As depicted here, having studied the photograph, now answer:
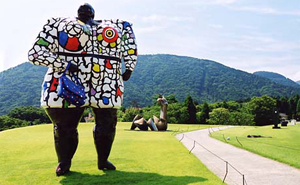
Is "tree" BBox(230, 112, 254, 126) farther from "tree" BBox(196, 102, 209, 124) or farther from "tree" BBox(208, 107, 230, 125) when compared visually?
"tree" BBox(196, 102, 209, 124)

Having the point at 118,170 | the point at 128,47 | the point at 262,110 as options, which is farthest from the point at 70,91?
the point at 262,110

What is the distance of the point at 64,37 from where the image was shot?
5082 mm

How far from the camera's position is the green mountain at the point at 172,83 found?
70375 millimetres

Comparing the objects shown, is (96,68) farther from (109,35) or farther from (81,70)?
(109,35)

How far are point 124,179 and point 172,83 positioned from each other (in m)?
102

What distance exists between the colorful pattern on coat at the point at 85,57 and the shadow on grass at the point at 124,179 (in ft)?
4.05

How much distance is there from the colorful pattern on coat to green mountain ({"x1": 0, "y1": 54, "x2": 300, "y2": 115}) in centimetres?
5735

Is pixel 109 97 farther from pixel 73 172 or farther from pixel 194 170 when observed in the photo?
pixel 194 170

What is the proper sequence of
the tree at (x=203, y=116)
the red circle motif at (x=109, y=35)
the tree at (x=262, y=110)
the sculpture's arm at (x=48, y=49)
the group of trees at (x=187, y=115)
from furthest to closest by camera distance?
the tree at (x=262, y=110) < the tree at (x=203, y=116) < the group of trees at (x=187, y=115) < the red circle motif at (x=109, y=35) < the sculpture's arm at (x=48, y=49)

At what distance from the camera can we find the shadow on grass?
483 centimetres

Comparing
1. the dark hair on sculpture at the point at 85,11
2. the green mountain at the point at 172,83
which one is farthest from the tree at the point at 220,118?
the dark hair on sculpture at the point at 85,11

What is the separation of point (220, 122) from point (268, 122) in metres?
9.14

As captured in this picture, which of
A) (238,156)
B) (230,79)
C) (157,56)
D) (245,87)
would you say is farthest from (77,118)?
(157,56)

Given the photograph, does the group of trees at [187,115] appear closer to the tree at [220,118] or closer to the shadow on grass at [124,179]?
the tree at [220,118]
